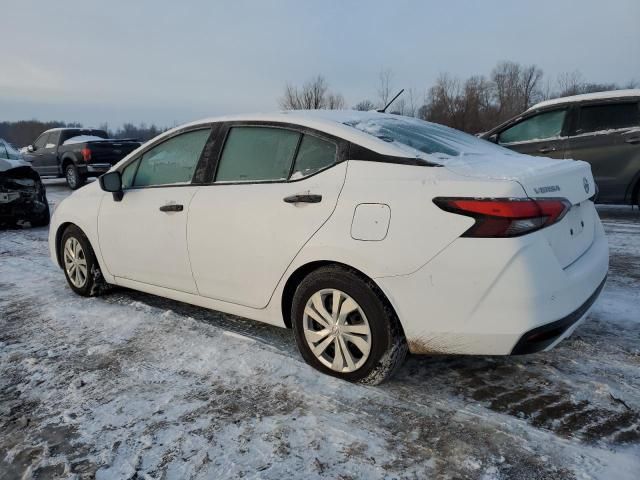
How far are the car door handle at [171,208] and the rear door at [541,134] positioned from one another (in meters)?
5.93

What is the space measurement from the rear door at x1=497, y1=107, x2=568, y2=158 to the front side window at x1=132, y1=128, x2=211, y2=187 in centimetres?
572

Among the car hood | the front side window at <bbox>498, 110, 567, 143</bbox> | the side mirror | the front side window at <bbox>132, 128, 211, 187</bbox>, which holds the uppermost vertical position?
the front side window at <bbox>498, 110, 567, 143</bbox>

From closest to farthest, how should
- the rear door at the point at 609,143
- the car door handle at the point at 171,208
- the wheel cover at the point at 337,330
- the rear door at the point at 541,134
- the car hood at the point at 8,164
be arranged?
the wheel cover at the point at 337,330 < the car door handle at the point at 171,208 < the rear door at the point at 609,143 < the rear door at the point at 541,134 < the car hood at the point at 8,164

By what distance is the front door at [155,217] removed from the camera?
11.3 feet

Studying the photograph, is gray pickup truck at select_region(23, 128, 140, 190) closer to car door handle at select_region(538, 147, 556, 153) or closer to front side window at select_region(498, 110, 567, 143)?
front side window at select_region(498, 110, 567, 143)

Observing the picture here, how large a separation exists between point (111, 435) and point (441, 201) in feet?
6.27

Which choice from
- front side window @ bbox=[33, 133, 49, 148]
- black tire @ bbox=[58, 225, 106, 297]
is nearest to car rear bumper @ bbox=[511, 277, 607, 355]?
black tire @ bbox=[58, 225, 106, 297]

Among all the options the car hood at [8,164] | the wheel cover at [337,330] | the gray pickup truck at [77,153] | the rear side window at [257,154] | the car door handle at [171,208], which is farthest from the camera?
the gray pickup truck at [77,153]

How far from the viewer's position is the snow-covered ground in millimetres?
2104

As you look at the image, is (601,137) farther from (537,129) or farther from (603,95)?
(537,129)

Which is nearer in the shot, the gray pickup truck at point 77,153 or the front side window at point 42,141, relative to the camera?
the gray pickup truck at point 77,153

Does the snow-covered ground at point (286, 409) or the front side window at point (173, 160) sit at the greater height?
the front side window at point (173, 160)

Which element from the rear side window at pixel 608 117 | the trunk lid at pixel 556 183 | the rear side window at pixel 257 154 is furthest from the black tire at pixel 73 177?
the trunk lid at pixel 556 183

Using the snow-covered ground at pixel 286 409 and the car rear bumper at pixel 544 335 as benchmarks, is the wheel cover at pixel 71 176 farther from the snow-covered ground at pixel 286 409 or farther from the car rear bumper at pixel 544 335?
the car rear bumper at pixel 544 335
